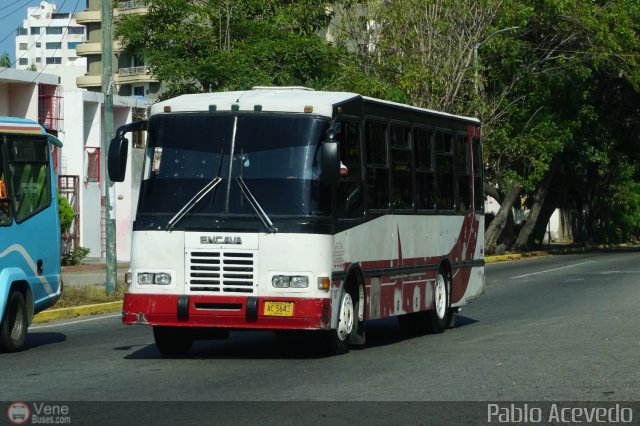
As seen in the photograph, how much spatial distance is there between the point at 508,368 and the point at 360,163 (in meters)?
3.48

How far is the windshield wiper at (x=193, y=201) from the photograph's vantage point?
14680mm

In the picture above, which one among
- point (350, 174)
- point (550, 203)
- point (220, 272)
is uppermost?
point (550, 203)

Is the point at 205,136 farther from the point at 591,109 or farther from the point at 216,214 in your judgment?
the point at 591,109

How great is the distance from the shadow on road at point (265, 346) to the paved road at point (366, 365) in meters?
0.02

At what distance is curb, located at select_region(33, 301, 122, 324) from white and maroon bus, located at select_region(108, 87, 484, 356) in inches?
288

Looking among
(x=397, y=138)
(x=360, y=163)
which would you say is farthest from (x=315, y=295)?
(x=397, y=138)

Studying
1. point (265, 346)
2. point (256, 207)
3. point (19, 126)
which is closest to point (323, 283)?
point (256, 207)

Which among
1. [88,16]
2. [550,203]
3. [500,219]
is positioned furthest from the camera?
[88,16]

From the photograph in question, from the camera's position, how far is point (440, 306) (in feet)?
62.6

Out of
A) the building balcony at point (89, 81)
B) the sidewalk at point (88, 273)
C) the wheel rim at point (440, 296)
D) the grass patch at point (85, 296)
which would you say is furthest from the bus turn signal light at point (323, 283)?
the building balcony at point (89, 81)

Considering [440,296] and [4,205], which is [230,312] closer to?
[4,205]

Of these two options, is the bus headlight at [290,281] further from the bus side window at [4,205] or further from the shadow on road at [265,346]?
the bus side window at [4,205]

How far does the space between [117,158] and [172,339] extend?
218cm

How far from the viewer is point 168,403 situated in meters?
11.0
